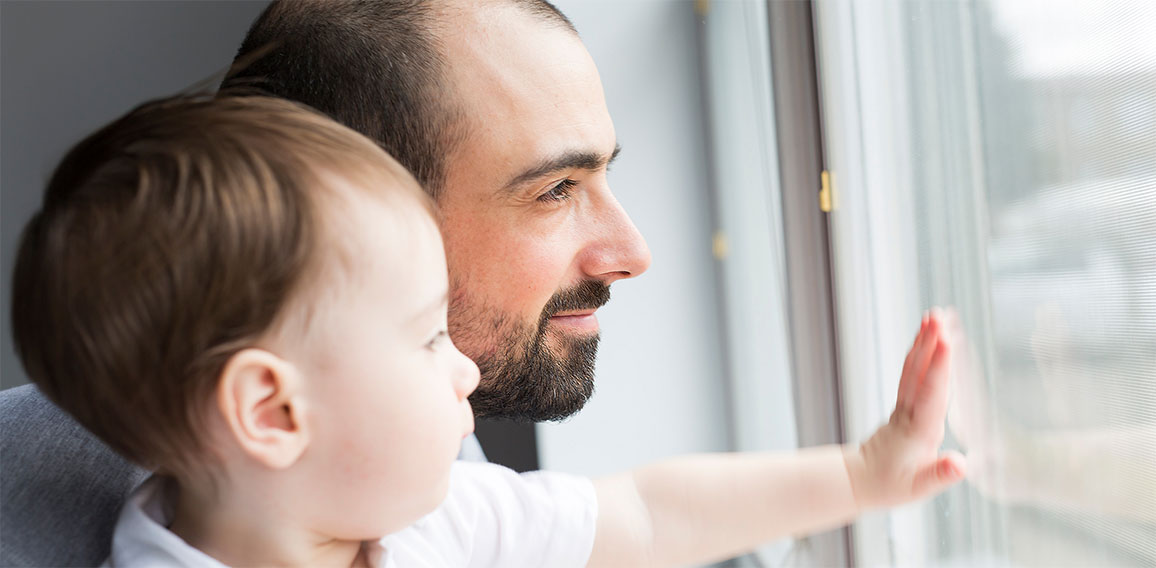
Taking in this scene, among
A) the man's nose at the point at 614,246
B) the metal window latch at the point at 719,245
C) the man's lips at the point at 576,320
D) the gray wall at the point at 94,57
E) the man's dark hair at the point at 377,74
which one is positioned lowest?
the metal window latch at the point at 719,245

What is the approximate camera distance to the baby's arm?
2.63 ft

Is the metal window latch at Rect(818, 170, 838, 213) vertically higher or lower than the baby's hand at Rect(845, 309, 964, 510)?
higher

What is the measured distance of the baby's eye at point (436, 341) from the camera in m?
0.63

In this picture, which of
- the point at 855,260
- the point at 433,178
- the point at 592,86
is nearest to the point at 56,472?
the point at 433,178

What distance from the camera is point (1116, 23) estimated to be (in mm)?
913

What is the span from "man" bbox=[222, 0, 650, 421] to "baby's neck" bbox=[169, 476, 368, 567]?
1.78 ft

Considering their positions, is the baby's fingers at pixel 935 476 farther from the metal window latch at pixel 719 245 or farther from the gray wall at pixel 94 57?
the gray wall at pixel 94 57

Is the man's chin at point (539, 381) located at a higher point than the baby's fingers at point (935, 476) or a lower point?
higher

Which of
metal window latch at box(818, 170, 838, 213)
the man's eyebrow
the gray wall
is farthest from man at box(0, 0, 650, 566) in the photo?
the gray wall

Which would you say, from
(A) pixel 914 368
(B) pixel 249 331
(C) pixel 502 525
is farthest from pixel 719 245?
(B) pixel 249 331

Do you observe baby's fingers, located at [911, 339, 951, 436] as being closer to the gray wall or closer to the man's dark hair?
the man's dark hair

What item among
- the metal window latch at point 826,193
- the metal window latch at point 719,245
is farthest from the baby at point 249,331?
the metal window latch at point 719,245

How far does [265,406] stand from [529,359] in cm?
62

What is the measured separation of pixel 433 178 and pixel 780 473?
55 centimetres
